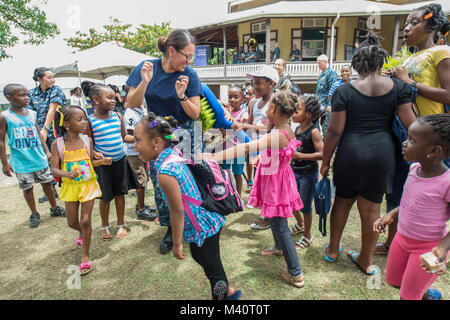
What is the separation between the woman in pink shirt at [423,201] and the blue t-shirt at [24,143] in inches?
177

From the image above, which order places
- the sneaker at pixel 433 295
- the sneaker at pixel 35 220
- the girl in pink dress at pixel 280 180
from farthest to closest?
the sneaker at pixel 35 220 → the girl in pink dress at pixel 280 180 → the sneaker at pixel 433 295

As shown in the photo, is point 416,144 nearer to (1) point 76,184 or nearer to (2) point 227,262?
(2) point 227,262

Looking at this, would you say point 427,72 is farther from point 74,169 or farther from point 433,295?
point 74,169

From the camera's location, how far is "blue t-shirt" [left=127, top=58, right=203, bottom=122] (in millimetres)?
2375

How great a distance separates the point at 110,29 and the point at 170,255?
32815 millimetres

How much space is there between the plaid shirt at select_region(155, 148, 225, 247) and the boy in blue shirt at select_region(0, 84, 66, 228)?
308cm

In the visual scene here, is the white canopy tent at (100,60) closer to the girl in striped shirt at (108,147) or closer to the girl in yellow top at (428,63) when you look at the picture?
the girl in striped shirt at (108,147)

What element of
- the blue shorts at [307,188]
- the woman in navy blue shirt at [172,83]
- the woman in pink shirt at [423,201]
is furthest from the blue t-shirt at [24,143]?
the woman in pink shirt at [423,201]

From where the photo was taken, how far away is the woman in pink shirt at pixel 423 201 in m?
1.62

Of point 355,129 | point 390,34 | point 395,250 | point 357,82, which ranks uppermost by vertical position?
point 390,34

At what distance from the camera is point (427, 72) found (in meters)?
2.30

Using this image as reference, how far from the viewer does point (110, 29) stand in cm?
2939

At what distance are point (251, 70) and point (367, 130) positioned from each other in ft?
45.6
